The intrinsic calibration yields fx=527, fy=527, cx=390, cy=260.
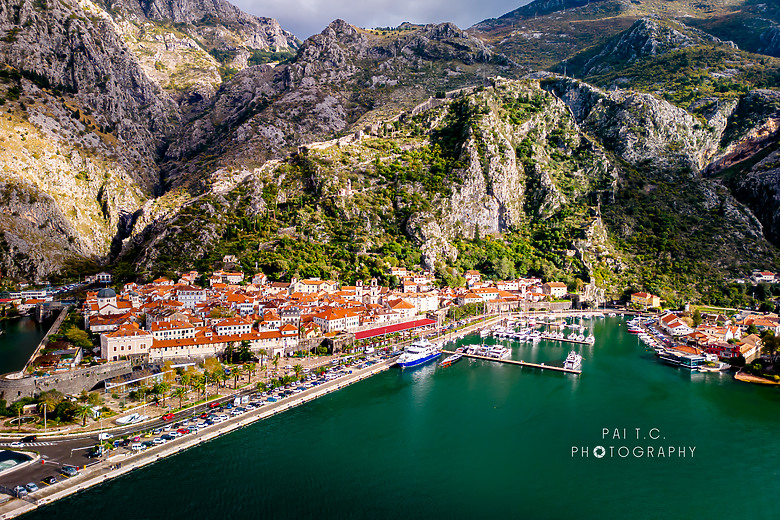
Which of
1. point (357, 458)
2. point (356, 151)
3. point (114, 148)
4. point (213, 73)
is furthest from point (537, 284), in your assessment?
point (213, 73)

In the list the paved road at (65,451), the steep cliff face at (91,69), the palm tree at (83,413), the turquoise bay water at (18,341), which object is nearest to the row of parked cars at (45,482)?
the paved road at (65,451)

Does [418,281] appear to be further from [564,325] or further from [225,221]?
[225,221]

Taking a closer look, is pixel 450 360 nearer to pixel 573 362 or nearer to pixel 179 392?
pixel 573 362

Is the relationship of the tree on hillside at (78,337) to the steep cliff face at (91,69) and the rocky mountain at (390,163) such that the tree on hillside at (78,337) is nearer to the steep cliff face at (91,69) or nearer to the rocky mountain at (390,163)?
the rocky mountain at (390,163)

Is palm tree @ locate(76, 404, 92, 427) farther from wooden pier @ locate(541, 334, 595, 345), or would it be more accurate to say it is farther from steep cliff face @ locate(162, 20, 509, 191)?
steep cliff face @ locate(162, 20, 509, 191)

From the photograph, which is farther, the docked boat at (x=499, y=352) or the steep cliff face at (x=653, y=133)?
the steep cliff face at (x=653, y=133)

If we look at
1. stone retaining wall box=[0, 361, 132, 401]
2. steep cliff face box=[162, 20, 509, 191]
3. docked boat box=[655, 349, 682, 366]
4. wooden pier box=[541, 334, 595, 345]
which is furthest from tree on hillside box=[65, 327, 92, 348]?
steep cliff face box=[162, 20, 509, 191]
